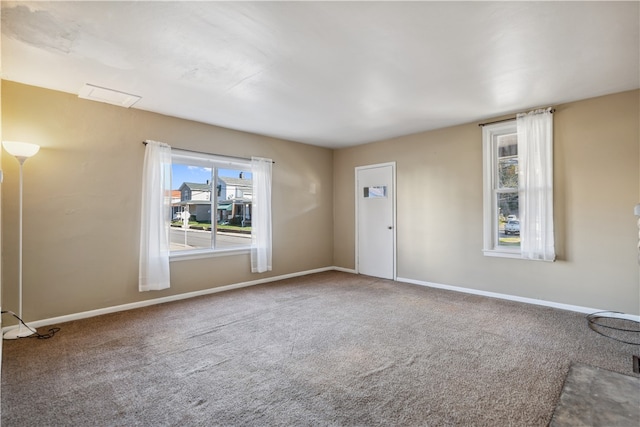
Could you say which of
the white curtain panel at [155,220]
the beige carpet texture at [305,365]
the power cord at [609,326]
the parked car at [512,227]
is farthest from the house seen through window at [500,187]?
the white curtain panel at [155,220]

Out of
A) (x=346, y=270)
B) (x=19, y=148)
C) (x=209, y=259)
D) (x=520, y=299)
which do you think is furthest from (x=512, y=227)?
(x=19, y=148)

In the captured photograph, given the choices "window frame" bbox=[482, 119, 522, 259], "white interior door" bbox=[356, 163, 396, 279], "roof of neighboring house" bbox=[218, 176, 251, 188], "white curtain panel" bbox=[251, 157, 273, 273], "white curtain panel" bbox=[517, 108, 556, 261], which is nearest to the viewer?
"white curtain panel" bbox=[517, 108, 556, 261]

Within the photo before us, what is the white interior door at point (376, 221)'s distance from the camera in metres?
5.57

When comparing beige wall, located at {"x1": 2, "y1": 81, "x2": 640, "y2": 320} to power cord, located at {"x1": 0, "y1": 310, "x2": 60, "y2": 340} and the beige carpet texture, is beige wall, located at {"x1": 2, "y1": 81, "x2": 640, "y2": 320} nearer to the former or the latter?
power cord, located at {"x1": 0, "y1": 310, "x2": 60, "y2": 340}

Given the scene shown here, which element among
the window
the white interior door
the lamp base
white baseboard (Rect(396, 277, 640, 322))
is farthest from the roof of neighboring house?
white baseboard (Rect(396, 277, 640, 322))

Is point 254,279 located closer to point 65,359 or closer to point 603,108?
point 65,359

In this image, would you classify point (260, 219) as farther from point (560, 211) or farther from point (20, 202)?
point (560, 211)

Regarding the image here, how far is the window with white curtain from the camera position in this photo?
3838 mm

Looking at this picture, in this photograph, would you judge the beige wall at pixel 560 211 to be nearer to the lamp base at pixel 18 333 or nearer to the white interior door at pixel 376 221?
the white interior door at pixel 376 221

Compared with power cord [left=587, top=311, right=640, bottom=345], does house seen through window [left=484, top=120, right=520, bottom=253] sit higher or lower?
higher

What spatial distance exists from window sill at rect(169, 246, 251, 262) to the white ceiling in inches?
78.1

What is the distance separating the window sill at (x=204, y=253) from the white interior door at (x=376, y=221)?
88.6 inches

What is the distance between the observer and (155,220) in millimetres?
4004

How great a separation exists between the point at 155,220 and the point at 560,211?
516 centimetres
